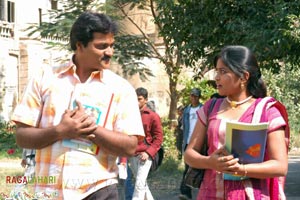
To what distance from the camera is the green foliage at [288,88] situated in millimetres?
24703

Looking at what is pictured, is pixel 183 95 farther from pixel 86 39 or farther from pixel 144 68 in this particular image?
pixel 86 39

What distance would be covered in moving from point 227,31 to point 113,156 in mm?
8123

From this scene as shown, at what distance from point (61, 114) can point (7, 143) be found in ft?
60.2

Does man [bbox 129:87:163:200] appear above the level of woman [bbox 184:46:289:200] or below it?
below

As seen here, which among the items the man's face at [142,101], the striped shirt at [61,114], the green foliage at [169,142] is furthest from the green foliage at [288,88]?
the striped shirt at [61,114]

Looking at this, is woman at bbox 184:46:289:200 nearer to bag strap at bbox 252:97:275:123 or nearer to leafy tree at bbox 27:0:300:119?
bag strap at bbox 252:97:275:123

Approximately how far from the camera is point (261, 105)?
13.9 ft

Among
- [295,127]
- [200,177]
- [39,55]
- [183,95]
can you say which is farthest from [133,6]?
[200,177]

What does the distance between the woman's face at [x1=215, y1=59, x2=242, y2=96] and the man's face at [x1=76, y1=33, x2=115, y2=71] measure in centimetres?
66

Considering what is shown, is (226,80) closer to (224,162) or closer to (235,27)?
(224,162)

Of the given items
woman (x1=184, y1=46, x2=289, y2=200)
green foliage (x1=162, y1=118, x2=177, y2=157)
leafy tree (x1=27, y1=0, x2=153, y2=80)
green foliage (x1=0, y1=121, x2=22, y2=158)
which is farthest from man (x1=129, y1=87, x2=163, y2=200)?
green foliage (x1=0, y1=121, x2=22, y2=158)

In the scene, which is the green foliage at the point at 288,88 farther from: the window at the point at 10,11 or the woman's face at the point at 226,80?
the woman's face at the point at 226,80

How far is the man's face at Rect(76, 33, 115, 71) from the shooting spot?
13.0 feet

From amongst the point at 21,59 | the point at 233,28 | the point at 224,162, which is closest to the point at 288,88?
the point at 21,59
